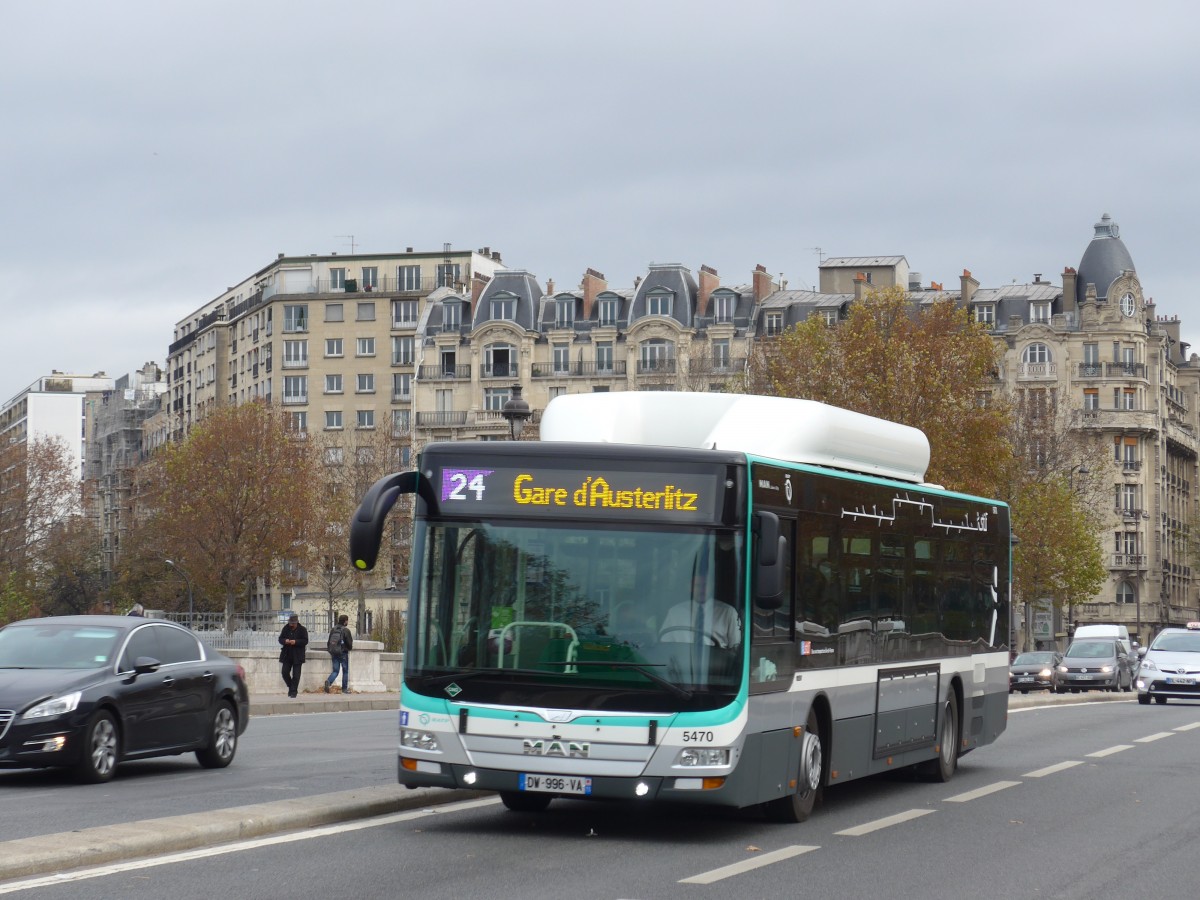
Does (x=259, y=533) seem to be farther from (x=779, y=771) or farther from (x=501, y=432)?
(x=779, y=771)

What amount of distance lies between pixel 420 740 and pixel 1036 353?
102 metres

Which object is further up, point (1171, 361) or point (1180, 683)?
point (1171, 361)

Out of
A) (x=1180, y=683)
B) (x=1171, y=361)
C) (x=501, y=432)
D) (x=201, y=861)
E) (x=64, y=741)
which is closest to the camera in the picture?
(x=201, y=861)

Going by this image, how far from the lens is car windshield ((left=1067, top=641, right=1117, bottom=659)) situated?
177 feet

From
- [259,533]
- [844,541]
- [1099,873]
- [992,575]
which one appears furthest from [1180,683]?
[259,533]

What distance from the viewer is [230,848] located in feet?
38.7

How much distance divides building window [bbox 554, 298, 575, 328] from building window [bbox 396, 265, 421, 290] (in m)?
12.9

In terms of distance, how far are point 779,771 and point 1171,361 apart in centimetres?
11788

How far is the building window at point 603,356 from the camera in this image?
11744cm

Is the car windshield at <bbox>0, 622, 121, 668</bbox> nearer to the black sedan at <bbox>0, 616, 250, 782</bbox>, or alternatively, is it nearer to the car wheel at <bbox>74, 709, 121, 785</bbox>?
the black sedan at <bbox>0, 616, 250, 782</bbox>

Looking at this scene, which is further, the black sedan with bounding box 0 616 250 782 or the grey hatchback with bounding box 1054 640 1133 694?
the grey hatchback with bounding box 1054 640 1133 694

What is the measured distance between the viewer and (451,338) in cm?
12131

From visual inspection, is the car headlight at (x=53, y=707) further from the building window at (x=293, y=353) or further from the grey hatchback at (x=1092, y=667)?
the building window at (x=293, y=353)

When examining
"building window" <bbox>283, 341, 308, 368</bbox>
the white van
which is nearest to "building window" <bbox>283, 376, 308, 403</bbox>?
"building window" <bbox>283, 341, 308, 368</bbox>
